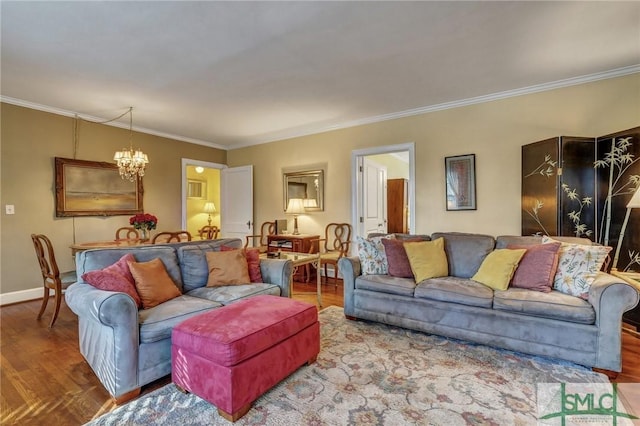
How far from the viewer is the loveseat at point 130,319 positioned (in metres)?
1.85

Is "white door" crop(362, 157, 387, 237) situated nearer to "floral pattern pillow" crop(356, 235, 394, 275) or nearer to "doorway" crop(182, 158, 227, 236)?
"floral pattern pillow" crop(356, 235, 394, 275)

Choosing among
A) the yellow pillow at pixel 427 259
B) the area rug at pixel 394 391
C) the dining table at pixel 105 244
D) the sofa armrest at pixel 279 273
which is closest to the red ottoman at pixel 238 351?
the area rug at pixel 394 391

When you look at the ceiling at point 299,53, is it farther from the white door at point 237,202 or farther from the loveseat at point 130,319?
the white door at point 237,202

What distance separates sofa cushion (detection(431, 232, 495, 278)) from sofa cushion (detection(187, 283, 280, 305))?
1775 mm

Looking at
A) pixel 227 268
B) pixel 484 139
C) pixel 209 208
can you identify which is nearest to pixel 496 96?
pixel 484 139

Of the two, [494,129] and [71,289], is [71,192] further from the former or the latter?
[494,129]

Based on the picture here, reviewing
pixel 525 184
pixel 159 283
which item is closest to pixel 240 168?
pixel 159 283

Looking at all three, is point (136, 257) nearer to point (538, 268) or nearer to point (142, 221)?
point (142, 221)

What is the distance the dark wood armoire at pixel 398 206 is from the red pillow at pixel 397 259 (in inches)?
148

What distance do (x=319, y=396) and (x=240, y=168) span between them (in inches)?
197

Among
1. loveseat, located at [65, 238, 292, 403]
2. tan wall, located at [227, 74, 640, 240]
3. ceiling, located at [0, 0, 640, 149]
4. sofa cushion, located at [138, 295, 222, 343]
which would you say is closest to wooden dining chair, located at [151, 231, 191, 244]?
loveseat, located at [65, 238, 292, 403]

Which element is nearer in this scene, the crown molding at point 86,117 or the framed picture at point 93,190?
the crown molding at point 86,117

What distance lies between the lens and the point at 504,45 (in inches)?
105

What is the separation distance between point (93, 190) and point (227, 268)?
3109mm
